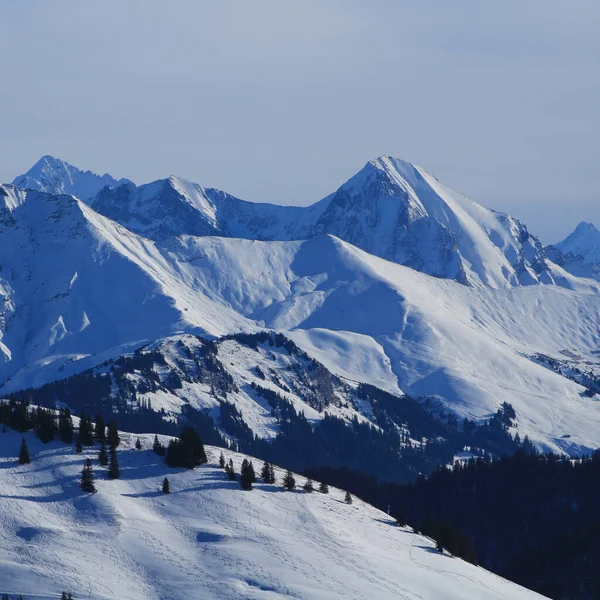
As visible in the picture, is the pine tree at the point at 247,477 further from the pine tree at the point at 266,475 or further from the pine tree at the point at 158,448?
the pine tree at the point at 158,448

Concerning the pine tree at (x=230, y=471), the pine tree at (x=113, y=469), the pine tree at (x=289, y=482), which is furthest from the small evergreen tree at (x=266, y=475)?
the pine tree at (x=113, y=469)

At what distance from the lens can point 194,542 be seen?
168000 mm

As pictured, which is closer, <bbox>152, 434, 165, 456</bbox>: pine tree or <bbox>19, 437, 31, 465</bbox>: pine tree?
<bbox>19, 437, 31, 465</bbox>: pine tree

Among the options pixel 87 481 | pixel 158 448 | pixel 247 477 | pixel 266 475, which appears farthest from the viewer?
pixel 158 448

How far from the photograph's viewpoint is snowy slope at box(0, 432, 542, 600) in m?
156

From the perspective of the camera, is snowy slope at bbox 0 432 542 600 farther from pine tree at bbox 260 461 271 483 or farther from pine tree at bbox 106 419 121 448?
pine tree at bbox 260 461 271 483

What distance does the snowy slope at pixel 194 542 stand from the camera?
155875 millimetres

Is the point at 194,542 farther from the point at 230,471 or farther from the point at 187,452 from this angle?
the point at 187,452

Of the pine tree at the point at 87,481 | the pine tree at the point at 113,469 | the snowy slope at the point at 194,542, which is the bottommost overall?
the snowy slope at the point at 194,542

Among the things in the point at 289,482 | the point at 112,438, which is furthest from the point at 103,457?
the point at 289,482

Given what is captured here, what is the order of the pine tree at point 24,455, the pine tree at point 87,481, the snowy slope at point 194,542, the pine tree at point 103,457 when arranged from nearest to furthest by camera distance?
the snowy slope at point 194,542 → the pine tree at point 87,481 → the pine tree at point 24,455 → the pine tree at point 103,457

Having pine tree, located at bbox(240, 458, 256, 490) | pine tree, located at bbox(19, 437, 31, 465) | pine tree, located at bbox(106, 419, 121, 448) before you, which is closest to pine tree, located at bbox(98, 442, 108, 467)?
pine tree, located at bbox(106, 419, 121, 448)

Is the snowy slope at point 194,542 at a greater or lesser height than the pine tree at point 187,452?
lesser

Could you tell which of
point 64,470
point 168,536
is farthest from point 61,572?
point 64,470
